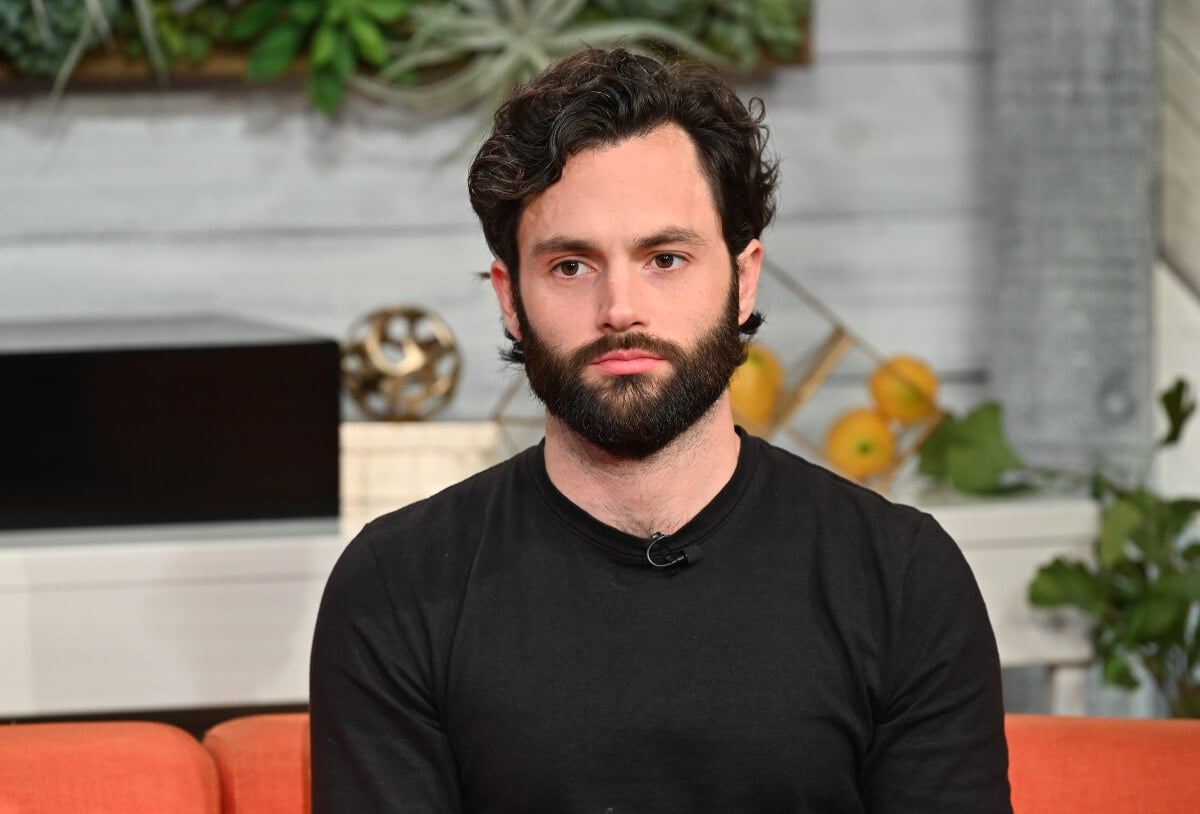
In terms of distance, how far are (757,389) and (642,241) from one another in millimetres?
826

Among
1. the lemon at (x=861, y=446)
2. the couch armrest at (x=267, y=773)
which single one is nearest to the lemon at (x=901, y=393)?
the lemon at (x=861, y=446)

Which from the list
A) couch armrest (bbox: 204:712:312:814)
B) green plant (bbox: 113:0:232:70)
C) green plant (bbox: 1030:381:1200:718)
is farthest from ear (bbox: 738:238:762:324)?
green plant (bbox: 113:0:232:70)

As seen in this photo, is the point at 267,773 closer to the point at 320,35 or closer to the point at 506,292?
the point at 506,292

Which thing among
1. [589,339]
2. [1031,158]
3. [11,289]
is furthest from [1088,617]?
[11,289]

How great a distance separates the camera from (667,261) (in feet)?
3.84

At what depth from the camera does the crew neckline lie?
118cm

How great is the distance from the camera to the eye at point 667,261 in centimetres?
117

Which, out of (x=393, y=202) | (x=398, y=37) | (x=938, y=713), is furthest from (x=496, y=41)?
(x=938, y=713)

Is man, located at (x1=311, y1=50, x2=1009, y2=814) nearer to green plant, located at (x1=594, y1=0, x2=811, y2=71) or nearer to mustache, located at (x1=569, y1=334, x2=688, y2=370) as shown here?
mustache, located at (x1=569, y1=334, x2=688, y2=370)

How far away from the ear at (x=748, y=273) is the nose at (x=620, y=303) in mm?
141

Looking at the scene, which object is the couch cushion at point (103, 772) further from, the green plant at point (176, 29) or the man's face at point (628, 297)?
the green plant at point (176, 29)

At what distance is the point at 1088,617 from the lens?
1.88 metres

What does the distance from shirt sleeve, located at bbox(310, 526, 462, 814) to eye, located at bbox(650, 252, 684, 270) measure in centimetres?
32

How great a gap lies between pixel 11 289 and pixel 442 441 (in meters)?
0.66
